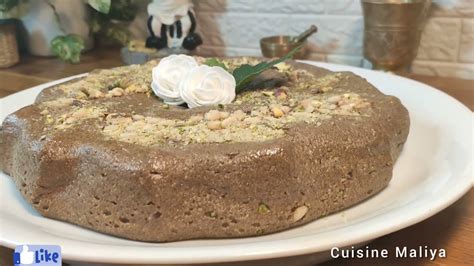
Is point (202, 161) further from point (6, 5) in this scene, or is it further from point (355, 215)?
point (6, 5)

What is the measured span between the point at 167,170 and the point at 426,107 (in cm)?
65

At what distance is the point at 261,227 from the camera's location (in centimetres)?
73

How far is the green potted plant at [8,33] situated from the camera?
191 centimetres

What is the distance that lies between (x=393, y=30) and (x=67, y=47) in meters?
1.16

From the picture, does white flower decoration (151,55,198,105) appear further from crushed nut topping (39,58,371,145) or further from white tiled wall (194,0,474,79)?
white tiled wall (194,0,474,79)

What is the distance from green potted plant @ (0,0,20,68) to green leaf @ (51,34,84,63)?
0.16m

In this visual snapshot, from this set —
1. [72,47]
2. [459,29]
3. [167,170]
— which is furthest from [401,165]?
[72,47]

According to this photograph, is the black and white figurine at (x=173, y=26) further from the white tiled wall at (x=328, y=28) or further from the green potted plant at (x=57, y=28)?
the green potted plant at (x=57, y=28)

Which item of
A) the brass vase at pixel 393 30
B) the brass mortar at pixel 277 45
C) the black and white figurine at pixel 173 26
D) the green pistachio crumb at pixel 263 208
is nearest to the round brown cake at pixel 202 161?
the green pistachio crumb at pixel 263 208

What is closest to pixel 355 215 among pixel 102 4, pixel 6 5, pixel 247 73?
pixel 247 73

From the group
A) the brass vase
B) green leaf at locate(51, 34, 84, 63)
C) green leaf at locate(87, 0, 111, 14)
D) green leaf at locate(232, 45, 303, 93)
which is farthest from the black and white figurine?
green leaf at locate(232, 45, 303, 93)

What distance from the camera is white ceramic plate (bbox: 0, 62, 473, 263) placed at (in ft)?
2.01

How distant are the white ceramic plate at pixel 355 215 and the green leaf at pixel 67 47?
0.81m

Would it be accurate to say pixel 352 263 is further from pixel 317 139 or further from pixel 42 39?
pixel 42 39
